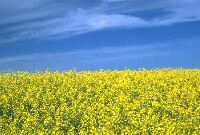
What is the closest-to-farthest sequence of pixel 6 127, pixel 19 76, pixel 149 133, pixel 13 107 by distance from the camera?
pixel 149 133 < pixel 6 127 < pixel 13 107 < pixel 19 76

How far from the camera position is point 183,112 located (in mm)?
17078

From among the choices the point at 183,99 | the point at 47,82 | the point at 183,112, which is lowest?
the point at 183,112

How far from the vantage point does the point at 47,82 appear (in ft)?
74.2

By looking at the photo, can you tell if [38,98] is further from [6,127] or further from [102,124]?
[102,124]

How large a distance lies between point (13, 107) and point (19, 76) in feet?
19.3

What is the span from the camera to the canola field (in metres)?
15.6

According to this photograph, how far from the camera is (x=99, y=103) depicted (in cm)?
1880

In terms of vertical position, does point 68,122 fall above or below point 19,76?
below

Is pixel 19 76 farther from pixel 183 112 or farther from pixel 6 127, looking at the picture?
pixel 183 112

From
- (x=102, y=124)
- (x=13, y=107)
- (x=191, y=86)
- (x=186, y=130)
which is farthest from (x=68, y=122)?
(x=191, y=86)

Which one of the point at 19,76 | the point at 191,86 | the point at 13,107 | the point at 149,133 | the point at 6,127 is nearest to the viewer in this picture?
the point at 149,133

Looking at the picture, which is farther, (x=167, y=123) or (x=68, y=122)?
(x=68, y=122)

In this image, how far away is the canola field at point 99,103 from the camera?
51.3 ft

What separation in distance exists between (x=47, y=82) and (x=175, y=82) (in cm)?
663
